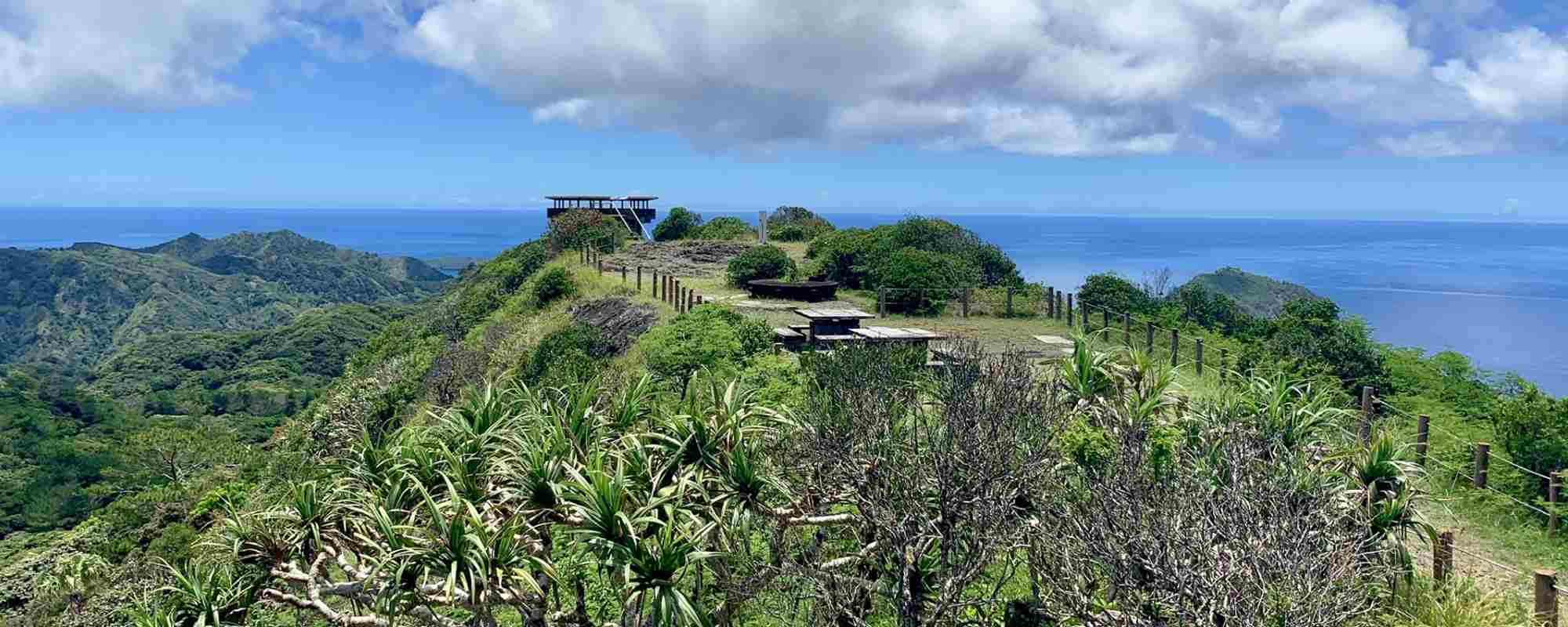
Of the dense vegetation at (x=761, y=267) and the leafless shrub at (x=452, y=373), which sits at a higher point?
the dense vegetation at (x=761, y=267)

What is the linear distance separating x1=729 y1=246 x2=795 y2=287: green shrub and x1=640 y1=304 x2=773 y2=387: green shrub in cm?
1032

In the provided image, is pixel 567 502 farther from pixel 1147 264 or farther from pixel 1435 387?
pixel 1147 264

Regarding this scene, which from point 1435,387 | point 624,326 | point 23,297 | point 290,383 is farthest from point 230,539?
point 23,297

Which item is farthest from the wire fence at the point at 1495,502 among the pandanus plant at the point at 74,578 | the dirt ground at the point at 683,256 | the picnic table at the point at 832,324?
the dirt ground at the point at 683,256

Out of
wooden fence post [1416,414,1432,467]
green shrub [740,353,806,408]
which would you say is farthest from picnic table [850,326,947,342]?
wooden fence post [1416,414,1432,467]

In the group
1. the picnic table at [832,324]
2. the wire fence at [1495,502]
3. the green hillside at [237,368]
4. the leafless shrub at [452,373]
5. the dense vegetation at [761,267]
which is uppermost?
the dense vegetation at [761,267]

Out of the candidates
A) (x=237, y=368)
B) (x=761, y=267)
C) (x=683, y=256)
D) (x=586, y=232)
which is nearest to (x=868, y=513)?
(x=761, y=267)

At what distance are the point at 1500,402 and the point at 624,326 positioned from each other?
16.1 m

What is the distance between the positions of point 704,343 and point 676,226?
26510 mm

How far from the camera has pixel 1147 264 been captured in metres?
132

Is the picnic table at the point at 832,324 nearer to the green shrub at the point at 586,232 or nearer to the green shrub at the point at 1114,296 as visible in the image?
the green shrub at the point at 1114,296

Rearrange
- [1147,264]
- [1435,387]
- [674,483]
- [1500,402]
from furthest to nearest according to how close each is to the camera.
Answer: [1147,264]
[1435,387]
[1500,402]
[674,483]

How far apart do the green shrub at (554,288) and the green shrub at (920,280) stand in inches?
374

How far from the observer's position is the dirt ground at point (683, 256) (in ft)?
108
